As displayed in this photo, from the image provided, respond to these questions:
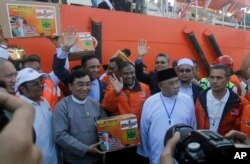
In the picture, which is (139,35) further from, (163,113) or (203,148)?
(203,148)

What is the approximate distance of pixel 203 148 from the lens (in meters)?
0.89

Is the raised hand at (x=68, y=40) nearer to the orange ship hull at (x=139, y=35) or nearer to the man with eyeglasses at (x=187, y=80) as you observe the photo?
the orange ship hull at (x=139, y=35)

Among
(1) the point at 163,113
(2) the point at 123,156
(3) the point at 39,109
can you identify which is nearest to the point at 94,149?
(2) the point at 123,156

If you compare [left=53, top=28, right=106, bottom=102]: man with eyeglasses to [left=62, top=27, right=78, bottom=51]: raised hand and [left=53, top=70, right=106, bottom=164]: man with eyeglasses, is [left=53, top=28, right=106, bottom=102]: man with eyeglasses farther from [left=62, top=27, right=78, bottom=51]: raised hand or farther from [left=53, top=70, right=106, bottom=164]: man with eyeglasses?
[left=53, top=70, right=106, bottom=164]: man with eyeglasses

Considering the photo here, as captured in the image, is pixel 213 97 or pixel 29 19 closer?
pixel 213 97


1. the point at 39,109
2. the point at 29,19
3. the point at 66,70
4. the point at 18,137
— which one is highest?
the point at 29,19

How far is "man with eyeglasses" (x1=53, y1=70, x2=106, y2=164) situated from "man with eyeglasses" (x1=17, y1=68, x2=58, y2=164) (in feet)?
0.21

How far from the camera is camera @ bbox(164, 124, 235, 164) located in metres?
0.85

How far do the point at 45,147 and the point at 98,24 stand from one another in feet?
8.64

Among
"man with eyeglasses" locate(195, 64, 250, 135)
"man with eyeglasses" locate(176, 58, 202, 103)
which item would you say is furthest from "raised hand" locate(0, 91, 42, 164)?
"man with eyeglasses" locate(176, 58, 202, 103)

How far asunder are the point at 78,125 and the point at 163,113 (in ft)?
2.35

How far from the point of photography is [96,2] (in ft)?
17.9

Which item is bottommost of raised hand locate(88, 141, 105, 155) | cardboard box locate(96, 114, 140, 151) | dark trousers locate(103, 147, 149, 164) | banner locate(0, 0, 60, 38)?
dark trousers locate(103, 147, 149, 164)

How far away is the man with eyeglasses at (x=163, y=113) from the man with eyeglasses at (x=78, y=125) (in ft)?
1.40
